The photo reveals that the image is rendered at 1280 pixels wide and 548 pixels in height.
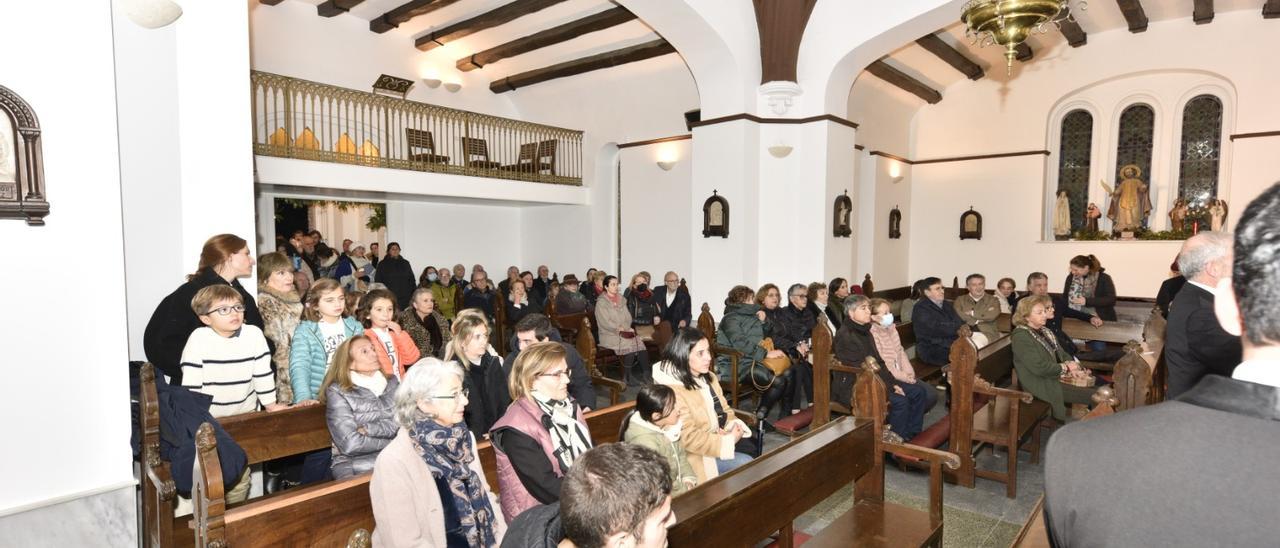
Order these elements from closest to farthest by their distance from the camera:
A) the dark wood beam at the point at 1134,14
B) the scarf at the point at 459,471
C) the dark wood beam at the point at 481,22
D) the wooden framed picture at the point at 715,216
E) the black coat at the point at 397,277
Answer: the scarf at the point at 459,471, the wooden framed picture at the point at 715,216, the dark wood beam at the point at 1134,14, the black coat at the point at 397,277, the dark wood beam at the point at 481,22

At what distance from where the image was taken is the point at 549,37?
1143 cm

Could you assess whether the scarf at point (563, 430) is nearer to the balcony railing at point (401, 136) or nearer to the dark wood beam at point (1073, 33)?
the balcony railing at point (401, 136)

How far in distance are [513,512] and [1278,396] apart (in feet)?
7.47

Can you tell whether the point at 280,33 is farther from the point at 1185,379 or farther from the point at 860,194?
the point at 1185,379

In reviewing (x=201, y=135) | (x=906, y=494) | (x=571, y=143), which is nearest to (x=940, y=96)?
(x=571, y=143)

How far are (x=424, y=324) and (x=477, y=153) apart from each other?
260 inches

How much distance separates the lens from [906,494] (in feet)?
14.0

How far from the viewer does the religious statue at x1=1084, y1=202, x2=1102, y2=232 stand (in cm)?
1166

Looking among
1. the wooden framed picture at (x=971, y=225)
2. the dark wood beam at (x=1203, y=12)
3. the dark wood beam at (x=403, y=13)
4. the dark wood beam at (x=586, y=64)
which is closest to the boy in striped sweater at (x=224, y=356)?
the dark wood beam at (x=586, y=64)

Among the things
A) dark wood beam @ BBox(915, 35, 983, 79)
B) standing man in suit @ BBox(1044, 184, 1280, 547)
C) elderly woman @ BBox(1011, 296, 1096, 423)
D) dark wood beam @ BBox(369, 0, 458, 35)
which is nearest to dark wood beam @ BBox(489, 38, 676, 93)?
dark wood beam @ BBox(369, 0, 458, 35)

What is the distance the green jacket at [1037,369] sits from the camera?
4746 mm

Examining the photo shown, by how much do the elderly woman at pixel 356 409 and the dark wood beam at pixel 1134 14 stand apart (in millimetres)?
11464

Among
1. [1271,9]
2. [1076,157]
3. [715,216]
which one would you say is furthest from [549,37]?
[1271,9]

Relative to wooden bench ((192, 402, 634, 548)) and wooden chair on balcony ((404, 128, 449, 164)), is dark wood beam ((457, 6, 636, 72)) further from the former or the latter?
wooden bench ((192, 402, 634, 548))
